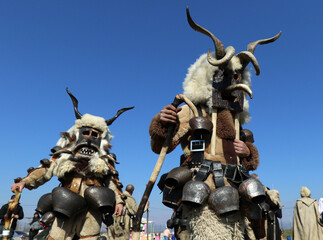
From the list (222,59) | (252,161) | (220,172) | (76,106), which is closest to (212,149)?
(220,172)

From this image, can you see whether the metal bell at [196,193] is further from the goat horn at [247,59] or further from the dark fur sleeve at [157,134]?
the goat horn at [247,59]

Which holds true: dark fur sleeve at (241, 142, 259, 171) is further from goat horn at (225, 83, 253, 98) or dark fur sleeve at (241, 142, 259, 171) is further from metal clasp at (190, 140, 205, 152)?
goat horn at (225, 83, 253, 98)

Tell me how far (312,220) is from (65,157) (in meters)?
5.44

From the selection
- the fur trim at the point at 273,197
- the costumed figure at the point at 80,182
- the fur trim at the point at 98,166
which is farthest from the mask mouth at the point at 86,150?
the fur trim at the point at 273,197

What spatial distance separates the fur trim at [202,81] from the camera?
9.75 feet

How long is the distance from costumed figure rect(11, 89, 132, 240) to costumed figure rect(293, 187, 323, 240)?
15.1 ft

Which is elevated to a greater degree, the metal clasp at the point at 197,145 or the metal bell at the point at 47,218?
the metal clasp at the point at 197,145

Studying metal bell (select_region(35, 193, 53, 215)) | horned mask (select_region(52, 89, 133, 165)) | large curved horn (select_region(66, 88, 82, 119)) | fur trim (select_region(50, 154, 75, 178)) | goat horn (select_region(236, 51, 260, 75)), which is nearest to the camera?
goat horn (select_region(236, 51, 260, 75))

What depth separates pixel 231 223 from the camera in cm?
247

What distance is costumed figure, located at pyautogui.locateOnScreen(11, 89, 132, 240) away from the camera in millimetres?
3467

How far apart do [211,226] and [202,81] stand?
1428 millimetres

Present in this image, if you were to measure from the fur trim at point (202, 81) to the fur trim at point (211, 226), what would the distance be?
1.06 metres

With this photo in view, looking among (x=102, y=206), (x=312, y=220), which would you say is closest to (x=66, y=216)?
(x=102, y=206)

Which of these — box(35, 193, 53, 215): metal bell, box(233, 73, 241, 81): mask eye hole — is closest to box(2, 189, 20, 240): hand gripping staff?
box(35, 193, 53, 215): metal bell
